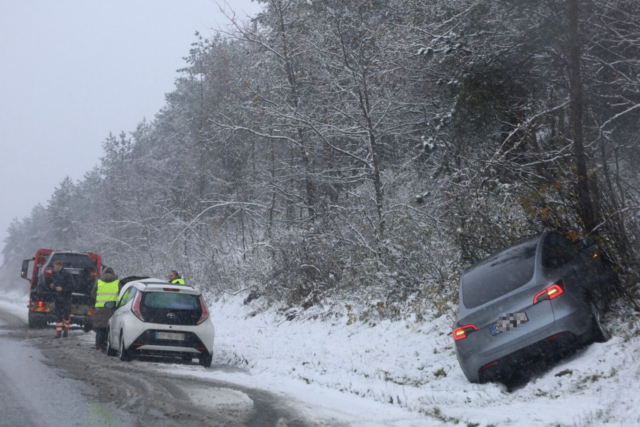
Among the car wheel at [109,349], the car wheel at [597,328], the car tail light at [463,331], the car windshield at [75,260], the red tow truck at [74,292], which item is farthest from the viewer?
the car windshield at [75,260]

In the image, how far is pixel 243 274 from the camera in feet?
71.6

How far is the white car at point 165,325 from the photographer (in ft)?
36.8

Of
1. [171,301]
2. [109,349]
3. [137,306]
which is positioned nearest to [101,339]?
[109,349]

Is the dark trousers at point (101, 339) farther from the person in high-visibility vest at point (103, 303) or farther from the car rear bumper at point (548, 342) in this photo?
the car rear bumper at point (548, 342)

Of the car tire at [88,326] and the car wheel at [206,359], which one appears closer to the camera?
the car wheel at [206,359]

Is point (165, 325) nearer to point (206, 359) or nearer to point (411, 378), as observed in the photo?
point (206, 359)

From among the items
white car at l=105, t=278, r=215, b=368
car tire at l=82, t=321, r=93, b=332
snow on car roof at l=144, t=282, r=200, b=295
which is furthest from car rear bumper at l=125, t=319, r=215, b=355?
car tire at l=82, t=321, r=93, b=332

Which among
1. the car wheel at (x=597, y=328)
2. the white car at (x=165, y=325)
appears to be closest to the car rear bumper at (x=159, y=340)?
the white car at (x=165, y=325)

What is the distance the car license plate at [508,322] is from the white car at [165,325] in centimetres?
606

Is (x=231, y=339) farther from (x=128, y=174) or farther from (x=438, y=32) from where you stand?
(x=128, y=174)

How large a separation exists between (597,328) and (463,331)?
5.19 ft

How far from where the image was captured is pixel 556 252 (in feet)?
26.7

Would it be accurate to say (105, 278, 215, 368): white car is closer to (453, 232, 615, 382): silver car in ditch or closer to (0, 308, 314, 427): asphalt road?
(0, 308, 314, 427): asphalt road

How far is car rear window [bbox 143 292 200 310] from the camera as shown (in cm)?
1150
